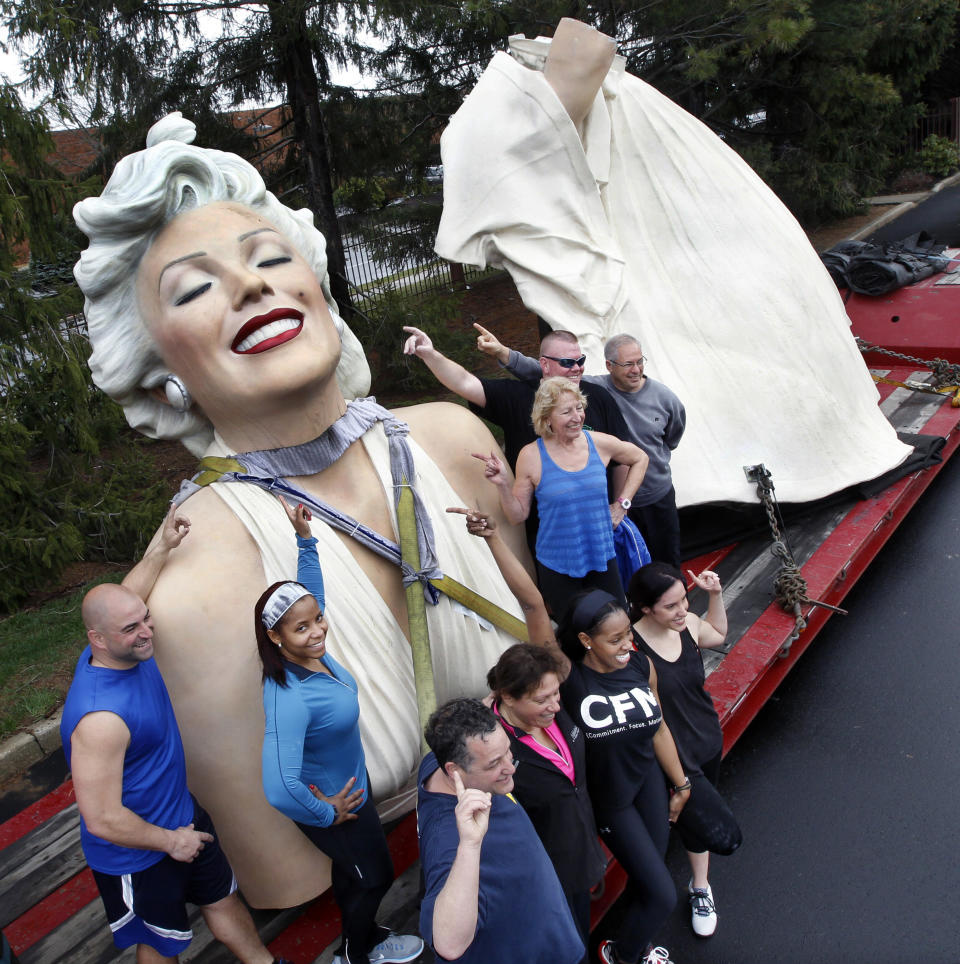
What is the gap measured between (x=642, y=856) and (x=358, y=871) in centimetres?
82

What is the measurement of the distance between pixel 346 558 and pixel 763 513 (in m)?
2.97

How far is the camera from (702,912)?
9.87ft

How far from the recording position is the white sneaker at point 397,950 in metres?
2.70

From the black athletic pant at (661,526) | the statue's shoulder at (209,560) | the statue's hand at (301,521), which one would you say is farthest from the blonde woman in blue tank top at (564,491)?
the statue's shoulder at (209,560)

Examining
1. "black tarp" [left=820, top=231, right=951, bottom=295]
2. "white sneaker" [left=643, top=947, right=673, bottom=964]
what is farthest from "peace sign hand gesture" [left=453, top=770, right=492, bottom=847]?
"black tarp" [left=820, top=231, right=951, bottom=295]

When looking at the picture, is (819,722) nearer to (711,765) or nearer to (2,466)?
(711,765)

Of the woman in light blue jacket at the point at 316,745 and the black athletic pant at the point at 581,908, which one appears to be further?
the black athletic pant at the point at 581,908

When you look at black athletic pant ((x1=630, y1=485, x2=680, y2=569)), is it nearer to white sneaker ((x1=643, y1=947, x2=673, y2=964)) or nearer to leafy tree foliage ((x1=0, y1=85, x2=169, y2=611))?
white sneaker ((x1=643, y1=947, x2=673, y2=964))

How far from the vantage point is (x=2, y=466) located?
5645mm

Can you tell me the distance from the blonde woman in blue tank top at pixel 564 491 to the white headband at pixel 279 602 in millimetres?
1084

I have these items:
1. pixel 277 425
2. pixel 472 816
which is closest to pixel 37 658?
pixel 277 425

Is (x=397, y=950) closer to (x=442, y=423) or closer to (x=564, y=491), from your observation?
(x=564, y=491)

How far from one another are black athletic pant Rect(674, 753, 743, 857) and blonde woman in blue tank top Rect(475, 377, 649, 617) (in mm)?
769

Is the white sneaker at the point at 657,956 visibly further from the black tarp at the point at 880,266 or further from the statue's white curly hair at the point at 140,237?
the black tarp at the point at 880,266
